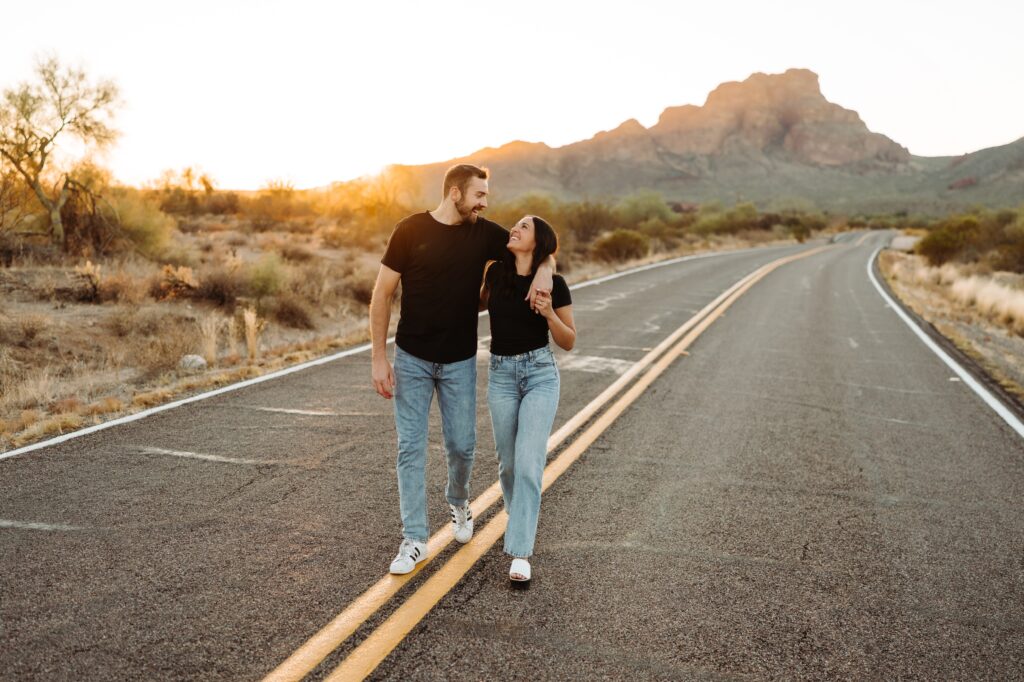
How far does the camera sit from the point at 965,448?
642 centimetres

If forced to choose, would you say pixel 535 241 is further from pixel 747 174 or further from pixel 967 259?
pixel 747 174

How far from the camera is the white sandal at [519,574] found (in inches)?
143

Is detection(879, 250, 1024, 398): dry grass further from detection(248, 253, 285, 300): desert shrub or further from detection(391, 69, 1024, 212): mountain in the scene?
detection(391, 69, 1024, 212): mountain

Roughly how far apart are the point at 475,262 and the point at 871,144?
688ft

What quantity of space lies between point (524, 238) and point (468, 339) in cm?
65

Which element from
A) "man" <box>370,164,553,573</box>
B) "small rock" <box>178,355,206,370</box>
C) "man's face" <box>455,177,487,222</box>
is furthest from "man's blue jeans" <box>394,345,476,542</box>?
"small rock" <box>178,355,206,370</box>

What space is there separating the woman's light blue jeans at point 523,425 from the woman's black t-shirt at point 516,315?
0.05m

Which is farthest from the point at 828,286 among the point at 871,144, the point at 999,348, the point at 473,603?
the point at 871,144

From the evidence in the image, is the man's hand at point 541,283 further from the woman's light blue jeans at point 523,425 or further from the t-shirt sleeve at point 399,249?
the t-shirt sleeve at point 399,249

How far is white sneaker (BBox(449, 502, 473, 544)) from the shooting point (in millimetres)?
4131

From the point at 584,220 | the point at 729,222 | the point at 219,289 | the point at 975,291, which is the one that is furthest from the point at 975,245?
the point at 219,289

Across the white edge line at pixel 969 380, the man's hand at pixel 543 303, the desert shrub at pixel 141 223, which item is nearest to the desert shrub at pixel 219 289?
the desert shrub at pixel 141 223

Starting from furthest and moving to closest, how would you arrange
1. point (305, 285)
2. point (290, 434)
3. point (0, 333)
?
point (305, 285) < point (0, 333) < point (290, 434)

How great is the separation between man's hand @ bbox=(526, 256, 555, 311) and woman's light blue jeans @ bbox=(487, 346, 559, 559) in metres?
0.33
